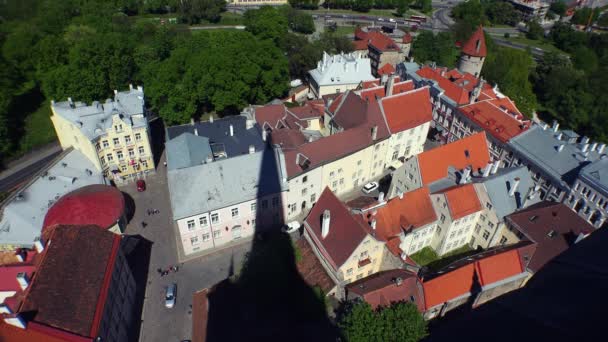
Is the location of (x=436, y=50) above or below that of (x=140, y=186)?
above

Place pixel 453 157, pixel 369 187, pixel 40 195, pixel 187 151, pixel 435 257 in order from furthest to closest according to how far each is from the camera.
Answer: pixel 369 187
pixel 187 151
pixel 453 157
pixel 40 195
pixel 435 257

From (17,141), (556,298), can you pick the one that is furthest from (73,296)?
(17,141)

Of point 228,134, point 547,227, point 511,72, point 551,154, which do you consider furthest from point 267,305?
point 511,72

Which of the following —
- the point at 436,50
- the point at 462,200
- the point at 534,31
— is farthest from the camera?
the point at 534,31

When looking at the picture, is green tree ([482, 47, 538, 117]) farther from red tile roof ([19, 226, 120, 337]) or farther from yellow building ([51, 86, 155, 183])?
red tile roof ([19, 226, 120, 337])

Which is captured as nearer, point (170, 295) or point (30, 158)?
point (170, 295)

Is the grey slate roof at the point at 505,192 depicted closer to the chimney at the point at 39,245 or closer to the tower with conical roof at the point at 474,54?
the chimney at the point at 39,245

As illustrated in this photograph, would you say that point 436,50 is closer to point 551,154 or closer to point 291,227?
point 551,154

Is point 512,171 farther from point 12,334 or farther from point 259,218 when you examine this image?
point 12,334

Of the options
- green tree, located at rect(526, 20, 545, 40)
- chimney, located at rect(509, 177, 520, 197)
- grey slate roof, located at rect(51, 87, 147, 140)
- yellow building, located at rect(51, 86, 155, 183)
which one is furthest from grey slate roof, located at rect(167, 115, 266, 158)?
green tree, located at rect(526, 20, 545, 40)
